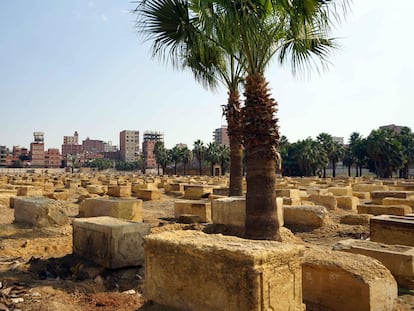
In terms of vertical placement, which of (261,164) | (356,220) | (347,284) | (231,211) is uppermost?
(261,164)

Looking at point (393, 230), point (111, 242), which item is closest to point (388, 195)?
point (393, 230)

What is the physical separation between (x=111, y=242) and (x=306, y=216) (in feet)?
21.8

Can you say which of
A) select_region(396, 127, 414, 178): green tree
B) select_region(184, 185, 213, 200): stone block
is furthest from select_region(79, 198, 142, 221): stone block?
select_region(396, 127, 414, 178): green tree

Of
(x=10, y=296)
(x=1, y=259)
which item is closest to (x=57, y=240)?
(x=1, y=259)

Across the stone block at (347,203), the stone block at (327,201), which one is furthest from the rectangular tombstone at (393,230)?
the stone block at (347,203)

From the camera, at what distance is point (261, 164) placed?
6.89 meters

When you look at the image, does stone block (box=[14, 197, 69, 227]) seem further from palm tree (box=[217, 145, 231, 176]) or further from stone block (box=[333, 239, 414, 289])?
palm tree (box=[217, 145, 231, 176])

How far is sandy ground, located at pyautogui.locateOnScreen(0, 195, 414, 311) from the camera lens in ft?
15.9

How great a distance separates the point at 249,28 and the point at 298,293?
186 inches

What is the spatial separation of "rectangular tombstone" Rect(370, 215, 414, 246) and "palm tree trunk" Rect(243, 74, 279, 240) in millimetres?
2518

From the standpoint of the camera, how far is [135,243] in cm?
655

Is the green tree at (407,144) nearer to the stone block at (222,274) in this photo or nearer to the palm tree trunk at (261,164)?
the palm tree trunk at (261,164)

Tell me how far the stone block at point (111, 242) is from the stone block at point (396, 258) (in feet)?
12.0

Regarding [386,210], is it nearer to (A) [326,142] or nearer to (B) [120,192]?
(B) [120,192]
